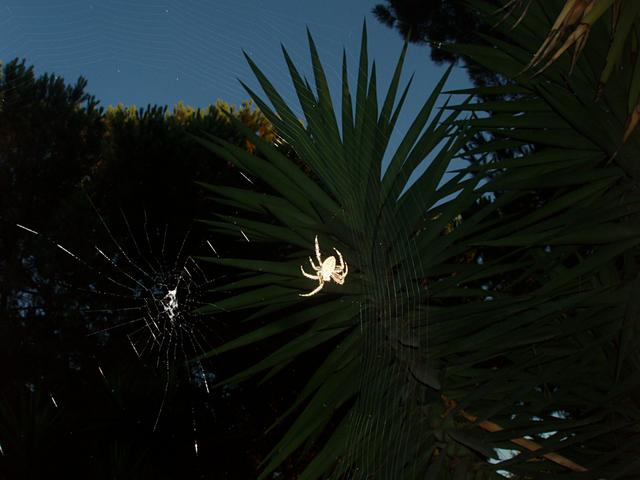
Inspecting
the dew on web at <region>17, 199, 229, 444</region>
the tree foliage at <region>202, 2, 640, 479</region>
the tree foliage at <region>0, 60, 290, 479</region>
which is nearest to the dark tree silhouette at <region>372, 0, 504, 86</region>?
the tree foliage at <region>0, 60, 290, 479</region>

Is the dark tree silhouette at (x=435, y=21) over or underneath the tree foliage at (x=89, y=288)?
over

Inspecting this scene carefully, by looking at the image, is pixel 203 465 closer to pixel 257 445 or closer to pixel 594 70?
pixel 257 445

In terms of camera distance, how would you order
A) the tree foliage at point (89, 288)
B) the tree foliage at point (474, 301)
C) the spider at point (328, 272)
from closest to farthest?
1. the tree foliage at point (474, 301)
2. the spider at point (328, 272)
3. the tree foliage at point (89, 288)

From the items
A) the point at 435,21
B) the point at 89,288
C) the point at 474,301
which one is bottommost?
the point at 474,301

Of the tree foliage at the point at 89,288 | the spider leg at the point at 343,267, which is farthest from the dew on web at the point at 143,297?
the spider leg at the point at 343,267

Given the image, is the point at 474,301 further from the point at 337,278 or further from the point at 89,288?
the point at 89,288

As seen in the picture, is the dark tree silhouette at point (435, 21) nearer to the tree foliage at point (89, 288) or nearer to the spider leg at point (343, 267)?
the tree foliage at point (89, 288)

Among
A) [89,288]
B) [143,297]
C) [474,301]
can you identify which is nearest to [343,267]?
[474,301]

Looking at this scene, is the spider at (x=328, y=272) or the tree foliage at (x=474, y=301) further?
the spider at (x=328, y=272)

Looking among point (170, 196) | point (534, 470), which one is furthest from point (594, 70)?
point (170, 196)

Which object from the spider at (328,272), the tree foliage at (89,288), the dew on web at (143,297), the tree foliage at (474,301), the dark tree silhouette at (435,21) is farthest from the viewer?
the dark tree silhouette at (435,21)

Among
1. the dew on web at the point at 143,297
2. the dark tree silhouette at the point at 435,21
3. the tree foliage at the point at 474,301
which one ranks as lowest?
the tree foliage at the point at 474,301

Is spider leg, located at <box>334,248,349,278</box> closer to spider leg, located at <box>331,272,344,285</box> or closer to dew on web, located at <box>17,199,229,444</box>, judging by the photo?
spider leg, located at <box>331,272,344,285</box>
